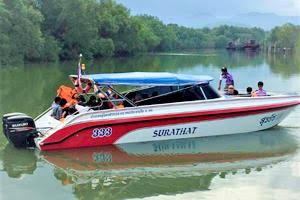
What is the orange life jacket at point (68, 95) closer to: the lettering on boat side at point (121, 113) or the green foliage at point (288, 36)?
the lettering on boat side at point (121, 113)

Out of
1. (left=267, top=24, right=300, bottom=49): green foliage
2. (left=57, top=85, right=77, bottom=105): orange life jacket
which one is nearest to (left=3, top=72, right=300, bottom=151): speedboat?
(left=57, top=85, right=77, bottom=105): orange life jacket

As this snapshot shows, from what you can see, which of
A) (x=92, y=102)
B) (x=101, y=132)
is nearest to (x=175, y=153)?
(x=101, y=132)

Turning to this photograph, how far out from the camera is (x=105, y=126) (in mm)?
11508

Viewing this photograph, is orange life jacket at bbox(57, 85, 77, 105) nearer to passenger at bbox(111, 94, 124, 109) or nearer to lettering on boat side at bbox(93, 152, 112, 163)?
passenger at bbox(111, 94, 124, 109)

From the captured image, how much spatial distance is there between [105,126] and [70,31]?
173 feet

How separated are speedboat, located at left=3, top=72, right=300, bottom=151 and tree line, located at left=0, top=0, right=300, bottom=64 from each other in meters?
31.7

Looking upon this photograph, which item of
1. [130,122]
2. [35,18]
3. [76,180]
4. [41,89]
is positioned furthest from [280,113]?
[35,18]

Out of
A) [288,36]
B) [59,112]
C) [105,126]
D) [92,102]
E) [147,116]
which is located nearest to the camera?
[105,126]

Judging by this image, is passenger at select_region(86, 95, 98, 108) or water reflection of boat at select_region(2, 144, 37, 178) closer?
water reflection of boat at select_region(2, 144, 37, 178)

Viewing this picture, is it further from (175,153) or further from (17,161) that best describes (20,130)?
(175,153)

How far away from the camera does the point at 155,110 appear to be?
11.7 m

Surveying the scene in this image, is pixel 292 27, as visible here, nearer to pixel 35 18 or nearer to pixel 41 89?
pixel 35 18

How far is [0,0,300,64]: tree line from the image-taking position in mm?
44750

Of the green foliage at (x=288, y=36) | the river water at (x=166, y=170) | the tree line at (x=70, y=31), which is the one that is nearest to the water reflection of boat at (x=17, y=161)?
the river water at (x=166, y=170)
